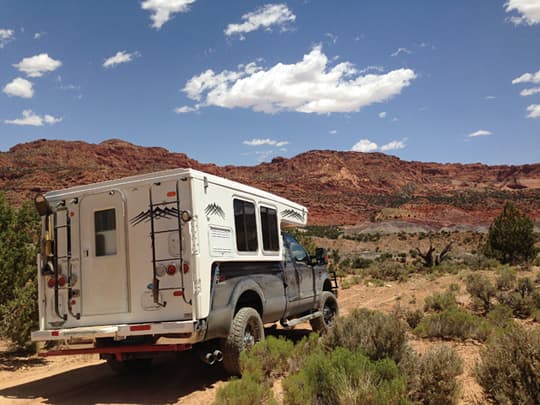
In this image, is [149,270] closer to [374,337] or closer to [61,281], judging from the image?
[61,281]

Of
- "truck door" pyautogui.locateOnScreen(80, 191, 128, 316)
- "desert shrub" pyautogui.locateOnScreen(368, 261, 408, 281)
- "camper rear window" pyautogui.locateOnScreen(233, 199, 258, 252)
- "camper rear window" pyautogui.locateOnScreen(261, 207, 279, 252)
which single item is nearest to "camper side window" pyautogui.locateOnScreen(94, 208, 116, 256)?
"truck door" pyautogui.locateOnScreen(80, 191, 128, 316)

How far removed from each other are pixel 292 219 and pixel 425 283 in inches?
489

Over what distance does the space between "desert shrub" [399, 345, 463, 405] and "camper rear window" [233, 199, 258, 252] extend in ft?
9.59

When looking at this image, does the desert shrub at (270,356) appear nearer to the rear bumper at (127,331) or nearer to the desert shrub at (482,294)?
the rear bumper at (127,331)

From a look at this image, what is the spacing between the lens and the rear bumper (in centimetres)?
610

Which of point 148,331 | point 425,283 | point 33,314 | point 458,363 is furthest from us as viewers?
point 425,283

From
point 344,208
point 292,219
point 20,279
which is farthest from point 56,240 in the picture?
point 344,208

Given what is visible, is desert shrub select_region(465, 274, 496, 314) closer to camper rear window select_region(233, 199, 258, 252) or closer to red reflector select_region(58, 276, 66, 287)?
camper rear window select_region(233, 199, 258, 252)

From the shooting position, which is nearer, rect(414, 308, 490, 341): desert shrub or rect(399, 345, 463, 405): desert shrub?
rect(399, 345, 463, 405): desert shrub

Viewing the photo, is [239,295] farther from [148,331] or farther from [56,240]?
[56,240]

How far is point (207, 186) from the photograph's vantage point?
6777mm

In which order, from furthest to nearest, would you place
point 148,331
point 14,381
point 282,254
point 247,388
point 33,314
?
point 33,314 → point 282,254 → point 14,381 → point 148,331 → point 247,388

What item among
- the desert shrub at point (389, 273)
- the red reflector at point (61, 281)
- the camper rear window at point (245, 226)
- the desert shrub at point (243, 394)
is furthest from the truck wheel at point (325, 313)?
the desert shrub at point (389, 273)

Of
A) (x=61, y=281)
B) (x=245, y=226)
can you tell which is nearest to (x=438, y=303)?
(x=245, y=226)
